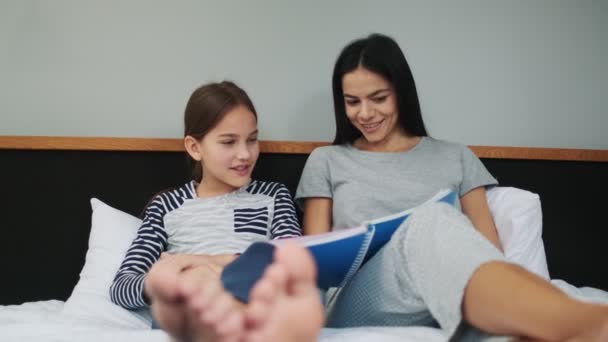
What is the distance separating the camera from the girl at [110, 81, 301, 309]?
1.06 meters

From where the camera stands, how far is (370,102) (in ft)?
3.77

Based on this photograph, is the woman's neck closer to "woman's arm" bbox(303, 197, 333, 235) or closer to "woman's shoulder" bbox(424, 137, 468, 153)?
"woman's shoulder" bbox(424, 137, 468, 153)

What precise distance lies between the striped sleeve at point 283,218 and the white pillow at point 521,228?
48 centimetres

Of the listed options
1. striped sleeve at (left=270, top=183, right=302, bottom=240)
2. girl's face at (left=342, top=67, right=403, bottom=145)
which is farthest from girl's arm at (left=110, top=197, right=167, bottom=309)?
girl's face at (left=342, top=67, right=403, bottom=145)

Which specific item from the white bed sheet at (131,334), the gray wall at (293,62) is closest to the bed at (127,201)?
the gray wall at (293,62)

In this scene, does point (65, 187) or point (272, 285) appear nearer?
point (272, 285)

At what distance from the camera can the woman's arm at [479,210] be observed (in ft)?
3.81

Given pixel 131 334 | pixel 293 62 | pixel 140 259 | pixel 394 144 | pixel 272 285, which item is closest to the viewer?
pixel 272 285

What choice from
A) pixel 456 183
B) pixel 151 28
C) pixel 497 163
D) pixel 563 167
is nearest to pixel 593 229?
pixel 563 167

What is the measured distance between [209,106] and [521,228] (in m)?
0.76

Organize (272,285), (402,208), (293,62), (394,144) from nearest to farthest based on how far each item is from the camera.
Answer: (272,285)
(402,208)
(394,144)
(293,62)

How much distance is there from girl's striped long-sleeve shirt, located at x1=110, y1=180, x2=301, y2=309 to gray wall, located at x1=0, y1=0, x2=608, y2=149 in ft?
1.02

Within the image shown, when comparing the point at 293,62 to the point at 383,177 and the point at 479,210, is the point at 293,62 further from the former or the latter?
the point at 479,210

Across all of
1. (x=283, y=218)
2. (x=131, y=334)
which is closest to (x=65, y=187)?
(x=283, y=218)
